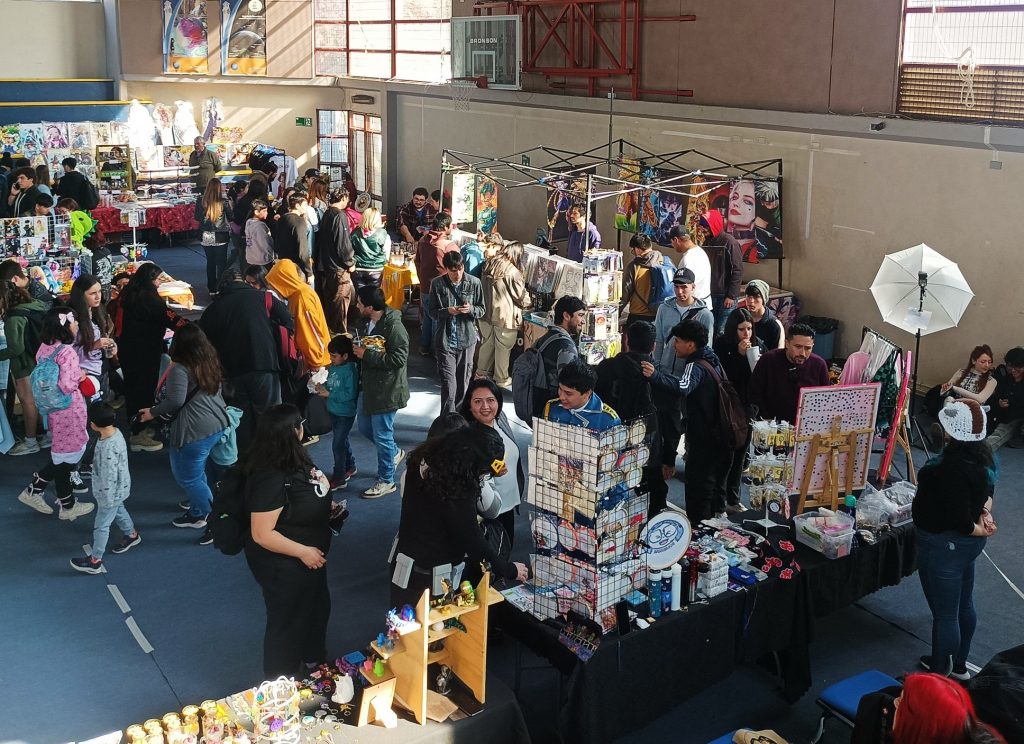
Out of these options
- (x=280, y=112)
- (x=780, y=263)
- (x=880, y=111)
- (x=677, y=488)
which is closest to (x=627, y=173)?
(x=780, y=263)

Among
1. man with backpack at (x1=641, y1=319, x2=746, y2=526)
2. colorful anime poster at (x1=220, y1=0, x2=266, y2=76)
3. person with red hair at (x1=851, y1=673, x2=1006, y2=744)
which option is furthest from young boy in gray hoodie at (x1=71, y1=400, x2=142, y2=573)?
colorful anime poster at (x1=220, y1=0, x2=266, y2=76)

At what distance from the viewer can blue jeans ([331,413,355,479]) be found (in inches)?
296

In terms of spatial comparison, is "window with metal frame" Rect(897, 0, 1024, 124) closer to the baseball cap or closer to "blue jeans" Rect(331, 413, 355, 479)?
the baseball cap

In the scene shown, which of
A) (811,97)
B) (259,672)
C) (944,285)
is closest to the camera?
(259,672)

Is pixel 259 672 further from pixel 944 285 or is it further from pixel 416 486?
pixel 944 285

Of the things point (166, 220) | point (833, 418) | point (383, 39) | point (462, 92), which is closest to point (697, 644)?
point (833, 418)

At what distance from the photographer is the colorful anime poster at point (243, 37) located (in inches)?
798

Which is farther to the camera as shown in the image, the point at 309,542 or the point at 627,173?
the point at 627,173

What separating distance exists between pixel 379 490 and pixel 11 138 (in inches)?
489

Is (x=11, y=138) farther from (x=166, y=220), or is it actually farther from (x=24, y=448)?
(x=24, y=448)

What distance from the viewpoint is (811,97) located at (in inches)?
447

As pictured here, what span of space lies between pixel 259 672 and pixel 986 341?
7.39 meters

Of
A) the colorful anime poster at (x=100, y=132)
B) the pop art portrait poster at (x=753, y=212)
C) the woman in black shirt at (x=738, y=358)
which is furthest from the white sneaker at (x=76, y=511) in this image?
the colorful anime poster at (x=100, y=132)

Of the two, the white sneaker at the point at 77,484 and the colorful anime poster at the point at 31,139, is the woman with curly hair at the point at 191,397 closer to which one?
the white sneaker at the point at 77,484
